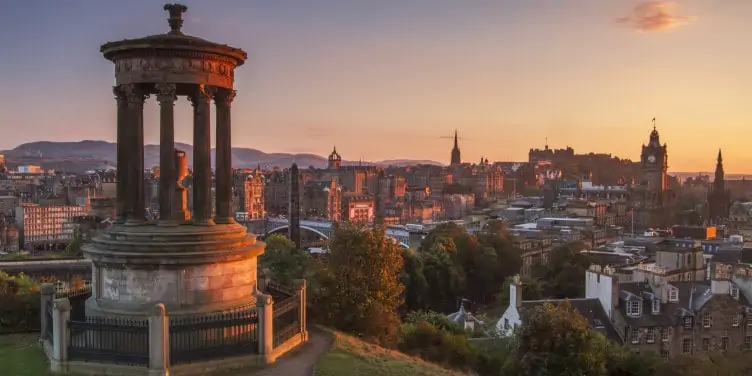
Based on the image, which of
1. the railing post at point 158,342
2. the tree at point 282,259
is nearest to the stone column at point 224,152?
the railing post at point 158,342

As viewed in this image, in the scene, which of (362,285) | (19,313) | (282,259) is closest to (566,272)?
(282,259)

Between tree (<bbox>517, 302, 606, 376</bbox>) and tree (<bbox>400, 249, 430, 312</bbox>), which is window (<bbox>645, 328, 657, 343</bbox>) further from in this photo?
tree (<bbox>400, 249, 430, 312</bbox>)

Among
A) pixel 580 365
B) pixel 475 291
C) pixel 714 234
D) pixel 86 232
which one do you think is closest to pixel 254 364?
pixel 580 365

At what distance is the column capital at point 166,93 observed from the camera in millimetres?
17766

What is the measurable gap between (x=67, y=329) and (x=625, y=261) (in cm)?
6370

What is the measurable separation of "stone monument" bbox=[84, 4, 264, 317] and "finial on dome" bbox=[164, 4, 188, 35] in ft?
0.08

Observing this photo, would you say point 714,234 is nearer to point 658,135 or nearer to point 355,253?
point 658,135

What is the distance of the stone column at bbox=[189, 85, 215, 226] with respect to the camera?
18250 mm

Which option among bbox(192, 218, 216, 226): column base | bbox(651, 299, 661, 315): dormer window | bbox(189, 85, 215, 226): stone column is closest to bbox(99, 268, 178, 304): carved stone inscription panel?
bbox(192, 218, 216, 226): column base

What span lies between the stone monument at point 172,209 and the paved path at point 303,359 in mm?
1860

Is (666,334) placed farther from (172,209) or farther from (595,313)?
→ (172,209)

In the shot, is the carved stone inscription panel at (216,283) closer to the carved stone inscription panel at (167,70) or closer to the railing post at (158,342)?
the railing post at (158,342)

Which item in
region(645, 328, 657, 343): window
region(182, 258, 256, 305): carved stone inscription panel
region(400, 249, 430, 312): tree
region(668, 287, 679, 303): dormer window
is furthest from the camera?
region(400, 249, 430, 312): tree

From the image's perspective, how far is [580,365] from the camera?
77.2 feet
